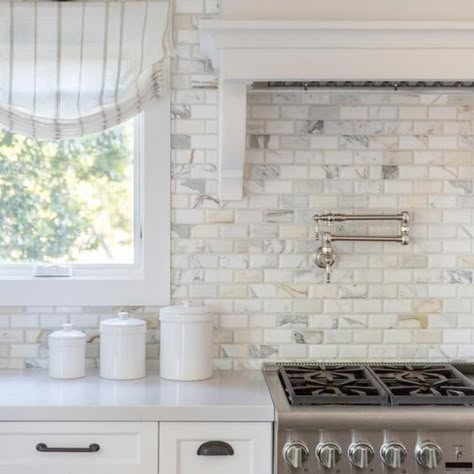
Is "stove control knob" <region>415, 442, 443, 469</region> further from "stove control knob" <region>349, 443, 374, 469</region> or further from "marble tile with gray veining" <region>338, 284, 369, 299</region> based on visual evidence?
"marble tile with gray veining" <region>338, 284, 369, 299</region>

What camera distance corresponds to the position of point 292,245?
2.60m

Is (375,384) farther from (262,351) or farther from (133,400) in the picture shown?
(133,400)

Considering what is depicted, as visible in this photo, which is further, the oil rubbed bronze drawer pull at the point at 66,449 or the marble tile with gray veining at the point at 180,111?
the marble tile with gray veining at the point at 180,111

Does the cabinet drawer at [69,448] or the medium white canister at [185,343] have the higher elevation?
the medium white canister at [185,343]

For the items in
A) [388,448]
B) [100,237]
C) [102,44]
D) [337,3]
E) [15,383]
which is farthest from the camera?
[100,237]

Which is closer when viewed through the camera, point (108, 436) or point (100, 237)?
point (108, 436)

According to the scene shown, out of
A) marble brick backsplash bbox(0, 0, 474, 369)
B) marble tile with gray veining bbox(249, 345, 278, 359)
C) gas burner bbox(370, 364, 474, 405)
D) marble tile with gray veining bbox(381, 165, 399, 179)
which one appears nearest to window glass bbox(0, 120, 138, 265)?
marble brick backsplash bbox(0, 0, 474, 369)

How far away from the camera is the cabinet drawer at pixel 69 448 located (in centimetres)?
209

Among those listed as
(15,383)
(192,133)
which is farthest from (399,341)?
(15,383)

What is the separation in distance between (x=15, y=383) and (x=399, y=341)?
1396mm

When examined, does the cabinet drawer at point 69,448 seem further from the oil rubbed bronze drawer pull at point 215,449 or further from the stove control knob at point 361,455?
the stove control knob at point 361,455

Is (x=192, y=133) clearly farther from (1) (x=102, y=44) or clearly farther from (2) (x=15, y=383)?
(2) (x=15, y=383)

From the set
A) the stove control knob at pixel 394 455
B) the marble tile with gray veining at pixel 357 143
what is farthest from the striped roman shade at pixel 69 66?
the stove control knob at pixel 394 455

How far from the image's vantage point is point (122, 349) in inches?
95.4
